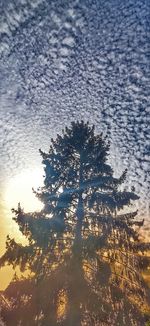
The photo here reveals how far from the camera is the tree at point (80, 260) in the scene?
40.8ft

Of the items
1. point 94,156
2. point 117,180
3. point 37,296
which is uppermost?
point 94,156

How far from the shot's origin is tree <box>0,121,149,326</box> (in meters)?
12.4

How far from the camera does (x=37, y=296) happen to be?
1272 centimetres

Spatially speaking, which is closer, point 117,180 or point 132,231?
point 132,231

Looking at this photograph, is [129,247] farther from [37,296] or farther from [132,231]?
[37,296]

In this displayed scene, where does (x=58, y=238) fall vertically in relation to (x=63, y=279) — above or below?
above

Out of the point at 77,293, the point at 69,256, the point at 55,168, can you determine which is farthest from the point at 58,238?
the point at 55,168

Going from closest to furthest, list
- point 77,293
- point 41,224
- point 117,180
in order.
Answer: point 77,293 < point 41,224 < point 117,180

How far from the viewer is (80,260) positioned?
13.1 m

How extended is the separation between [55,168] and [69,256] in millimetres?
4764

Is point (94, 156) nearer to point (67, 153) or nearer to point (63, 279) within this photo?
point (67, 153)

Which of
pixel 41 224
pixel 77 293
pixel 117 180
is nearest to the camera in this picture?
pixel 77 293

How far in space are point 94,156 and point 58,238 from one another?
4.74 metres

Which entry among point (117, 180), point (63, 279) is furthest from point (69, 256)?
point (117, 180)
